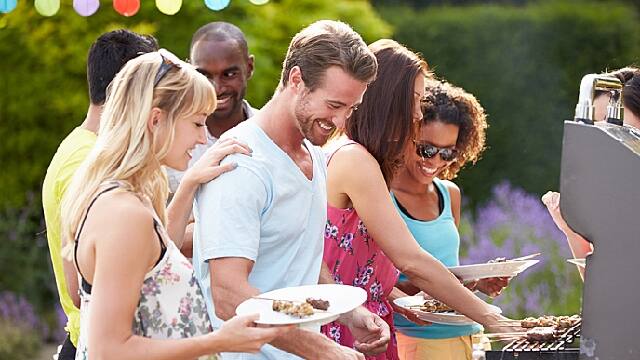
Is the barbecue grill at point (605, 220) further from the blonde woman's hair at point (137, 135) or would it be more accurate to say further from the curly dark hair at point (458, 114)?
the curly dark hair at point (458, 114)

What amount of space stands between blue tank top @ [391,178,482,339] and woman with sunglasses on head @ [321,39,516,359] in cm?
28

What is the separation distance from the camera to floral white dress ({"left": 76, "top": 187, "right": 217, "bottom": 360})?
254cm

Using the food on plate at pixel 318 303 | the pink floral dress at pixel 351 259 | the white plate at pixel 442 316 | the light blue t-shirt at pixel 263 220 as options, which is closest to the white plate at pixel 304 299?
the food on plate at pixel 318 303

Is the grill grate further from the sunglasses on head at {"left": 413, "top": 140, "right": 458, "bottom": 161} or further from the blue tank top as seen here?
the sunglasses on head at {"left": 413, "top": 140, "right": 458, "bottom": 161}

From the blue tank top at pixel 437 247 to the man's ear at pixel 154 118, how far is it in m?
1.49

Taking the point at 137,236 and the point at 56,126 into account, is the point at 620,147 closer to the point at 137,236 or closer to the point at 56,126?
the point at 137,236

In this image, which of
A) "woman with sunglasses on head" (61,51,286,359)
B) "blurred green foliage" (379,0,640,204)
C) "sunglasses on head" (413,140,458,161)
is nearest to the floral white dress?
"woman with sunglasses on head" (61,51,286,359)

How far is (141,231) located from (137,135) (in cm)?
24

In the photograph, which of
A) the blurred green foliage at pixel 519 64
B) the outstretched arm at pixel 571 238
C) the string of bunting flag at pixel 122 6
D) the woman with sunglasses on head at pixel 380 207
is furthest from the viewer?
the blurred green foliage at pixel 519 64

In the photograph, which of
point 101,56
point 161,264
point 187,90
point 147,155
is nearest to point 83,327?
point 161,264

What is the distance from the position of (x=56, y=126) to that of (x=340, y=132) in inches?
157

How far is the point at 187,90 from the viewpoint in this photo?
264 centimetres

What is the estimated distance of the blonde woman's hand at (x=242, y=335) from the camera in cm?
249

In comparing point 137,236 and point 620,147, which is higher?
point 620,147
